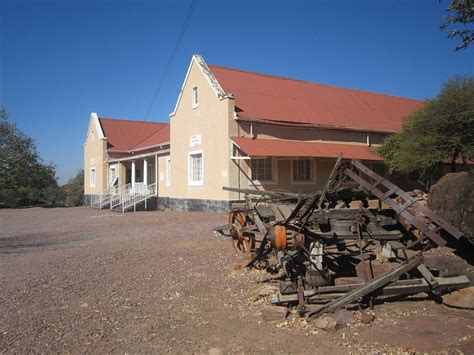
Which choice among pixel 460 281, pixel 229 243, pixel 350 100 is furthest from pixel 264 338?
pixel 350 100

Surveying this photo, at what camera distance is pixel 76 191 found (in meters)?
38.8

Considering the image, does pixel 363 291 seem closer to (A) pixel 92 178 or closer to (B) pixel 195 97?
(B) pixel 195 97

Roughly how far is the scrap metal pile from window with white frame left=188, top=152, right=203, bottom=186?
14.7 m

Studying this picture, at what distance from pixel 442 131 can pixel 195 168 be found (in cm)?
1189

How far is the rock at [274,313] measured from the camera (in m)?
5.08

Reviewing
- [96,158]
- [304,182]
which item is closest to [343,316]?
[304,182]

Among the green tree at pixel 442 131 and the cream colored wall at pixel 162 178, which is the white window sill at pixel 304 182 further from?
the cream colored wall at pixel 162 178

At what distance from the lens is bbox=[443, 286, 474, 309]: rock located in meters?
5.40

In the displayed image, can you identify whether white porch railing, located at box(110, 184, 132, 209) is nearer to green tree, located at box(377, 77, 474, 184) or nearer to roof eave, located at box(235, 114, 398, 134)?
roof eave, located at box(235, 114, 398, 134)

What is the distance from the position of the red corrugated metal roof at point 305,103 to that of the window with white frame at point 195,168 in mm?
3721

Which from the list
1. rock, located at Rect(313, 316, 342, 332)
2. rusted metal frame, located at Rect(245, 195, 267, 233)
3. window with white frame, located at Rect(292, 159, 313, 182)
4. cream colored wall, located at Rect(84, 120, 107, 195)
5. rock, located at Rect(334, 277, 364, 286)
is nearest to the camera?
rock, located at Rect(313, 316, 342, 332)

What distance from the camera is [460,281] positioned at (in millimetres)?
5602

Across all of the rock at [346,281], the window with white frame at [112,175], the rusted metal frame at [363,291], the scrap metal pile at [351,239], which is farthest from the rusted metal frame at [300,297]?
the window with white frame at [112,175]

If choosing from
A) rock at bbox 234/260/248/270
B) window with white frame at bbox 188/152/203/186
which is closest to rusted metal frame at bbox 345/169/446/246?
rock at bbox 234/260/248/270
